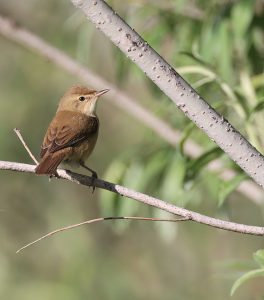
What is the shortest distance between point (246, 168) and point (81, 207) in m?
6.93

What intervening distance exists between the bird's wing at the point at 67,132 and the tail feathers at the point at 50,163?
0.07m

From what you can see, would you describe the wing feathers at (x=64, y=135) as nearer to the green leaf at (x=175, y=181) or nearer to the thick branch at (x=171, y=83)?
the green leaf at (x=175, y=181)

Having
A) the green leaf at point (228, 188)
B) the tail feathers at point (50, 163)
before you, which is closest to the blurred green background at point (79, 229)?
the tail feathers at point (50, 163)

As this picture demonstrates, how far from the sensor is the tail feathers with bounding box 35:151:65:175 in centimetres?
487

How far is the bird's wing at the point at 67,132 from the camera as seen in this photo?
5777mm

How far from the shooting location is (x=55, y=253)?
33.0 feet

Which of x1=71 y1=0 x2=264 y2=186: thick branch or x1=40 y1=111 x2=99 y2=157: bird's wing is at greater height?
x1=40 y1=111 x2=99 y2=157: bird's wing

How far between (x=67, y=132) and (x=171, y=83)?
2.70 m

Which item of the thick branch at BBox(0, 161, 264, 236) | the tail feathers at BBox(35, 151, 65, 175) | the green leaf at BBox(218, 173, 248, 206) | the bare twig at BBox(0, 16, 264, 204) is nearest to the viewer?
the thick branch at BBox(0, 161, 264, 236)

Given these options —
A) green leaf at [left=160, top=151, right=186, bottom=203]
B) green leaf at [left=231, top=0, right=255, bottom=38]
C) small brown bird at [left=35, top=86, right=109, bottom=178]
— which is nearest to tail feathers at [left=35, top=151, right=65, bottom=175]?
small brown bird at [left=35, top=86, right=109, bottom=178]

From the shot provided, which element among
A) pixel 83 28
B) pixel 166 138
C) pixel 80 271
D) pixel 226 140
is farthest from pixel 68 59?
pixel 226 140

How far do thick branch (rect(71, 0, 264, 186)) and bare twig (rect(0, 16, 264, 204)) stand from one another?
101 inches

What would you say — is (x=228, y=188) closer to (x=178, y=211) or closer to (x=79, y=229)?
(x=178, y=211)

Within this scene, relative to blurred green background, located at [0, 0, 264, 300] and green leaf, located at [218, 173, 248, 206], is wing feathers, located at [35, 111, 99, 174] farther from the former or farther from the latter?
blurred green background, located at [0, 0, 264, 300]
